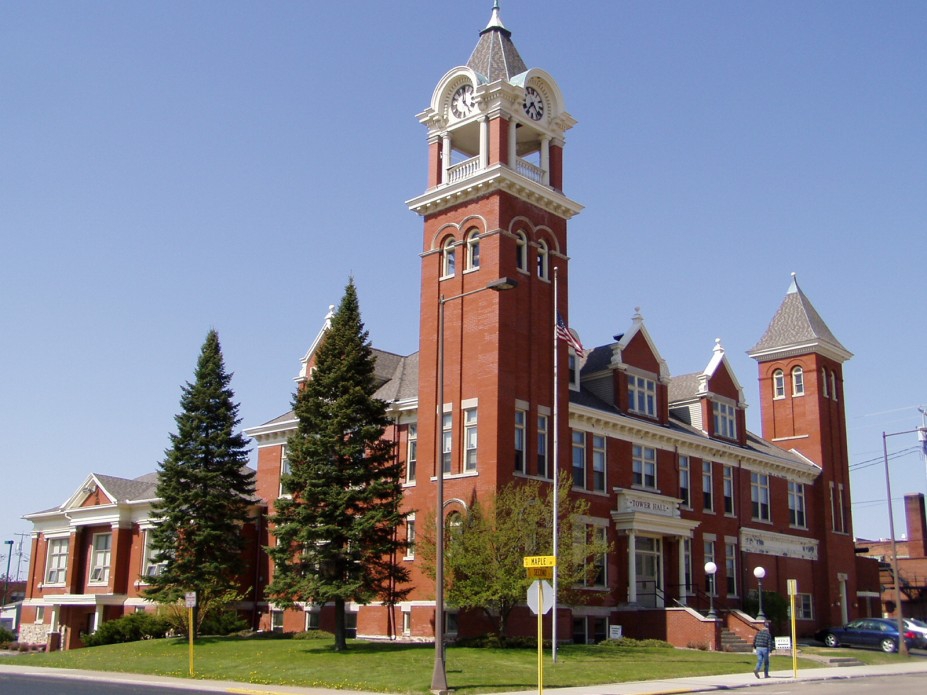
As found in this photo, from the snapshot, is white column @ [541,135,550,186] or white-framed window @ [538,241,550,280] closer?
white-framed window @ [538,241,550,280]

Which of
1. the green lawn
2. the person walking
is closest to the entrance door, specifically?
the green lawn

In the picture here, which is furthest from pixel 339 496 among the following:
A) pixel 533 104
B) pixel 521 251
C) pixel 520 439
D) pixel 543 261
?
pixel 533 104

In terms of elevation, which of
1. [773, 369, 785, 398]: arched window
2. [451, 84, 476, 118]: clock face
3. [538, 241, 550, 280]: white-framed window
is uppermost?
[451, 84, 476, 118]: clock face

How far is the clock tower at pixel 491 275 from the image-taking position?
39469mm

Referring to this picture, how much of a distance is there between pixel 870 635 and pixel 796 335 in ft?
64.2

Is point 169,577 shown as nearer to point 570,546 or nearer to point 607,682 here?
point 570,546

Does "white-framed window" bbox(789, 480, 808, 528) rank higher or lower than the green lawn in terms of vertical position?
higher

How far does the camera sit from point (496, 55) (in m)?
45.1

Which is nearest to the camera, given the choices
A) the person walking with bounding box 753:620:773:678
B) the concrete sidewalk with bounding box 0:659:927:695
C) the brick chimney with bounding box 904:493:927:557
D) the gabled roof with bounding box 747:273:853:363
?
the concrete sidewalk with bounding box 0:659:927:695

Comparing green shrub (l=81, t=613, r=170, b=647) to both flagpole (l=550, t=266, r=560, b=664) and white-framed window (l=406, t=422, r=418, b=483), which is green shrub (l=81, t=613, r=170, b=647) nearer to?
white-framed window (l=406, t=422, r=418, b=483)

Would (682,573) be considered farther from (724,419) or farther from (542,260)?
(542,260)

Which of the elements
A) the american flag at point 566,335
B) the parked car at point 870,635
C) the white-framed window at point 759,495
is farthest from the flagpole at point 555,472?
the parked car at point 870,635

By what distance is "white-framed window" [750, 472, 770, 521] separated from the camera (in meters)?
54.5

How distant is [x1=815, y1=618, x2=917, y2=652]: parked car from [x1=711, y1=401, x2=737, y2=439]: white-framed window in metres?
11.0
